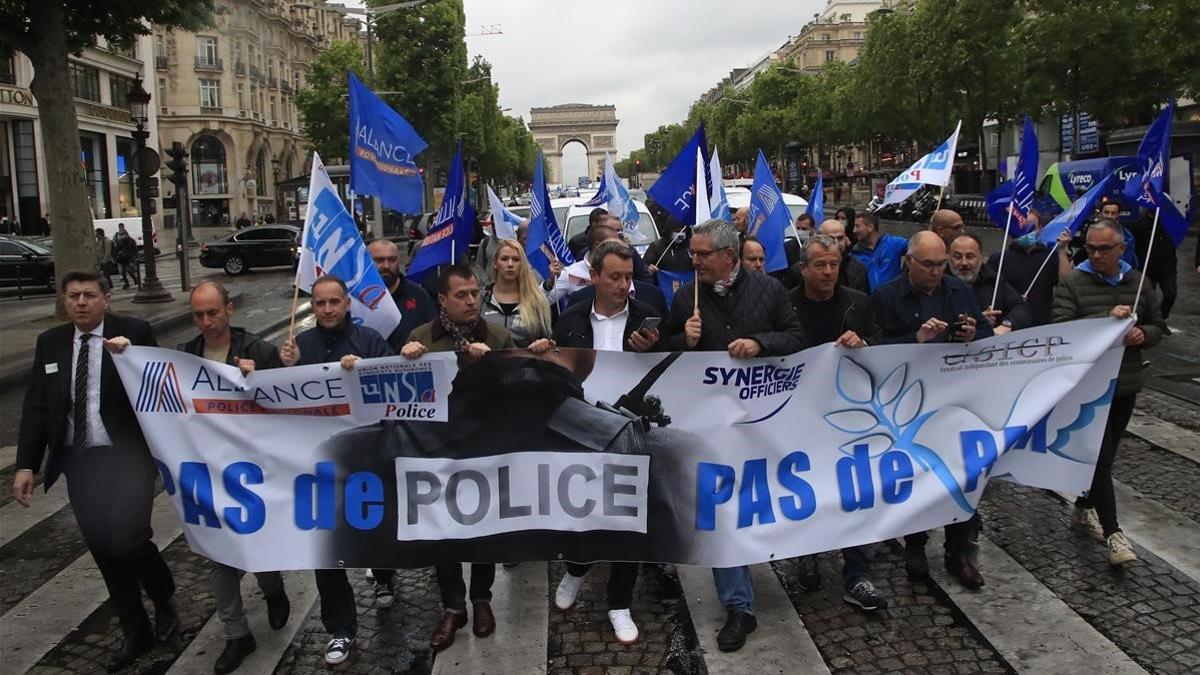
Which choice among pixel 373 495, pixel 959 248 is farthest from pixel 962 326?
pixel 373 495

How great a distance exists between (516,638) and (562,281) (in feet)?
12.3

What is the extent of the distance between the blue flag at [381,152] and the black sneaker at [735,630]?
375 centimetres

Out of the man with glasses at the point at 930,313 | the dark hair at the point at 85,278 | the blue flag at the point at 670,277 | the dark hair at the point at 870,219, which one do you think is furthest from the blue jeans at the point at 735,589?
the blue flag at the point at 670,277

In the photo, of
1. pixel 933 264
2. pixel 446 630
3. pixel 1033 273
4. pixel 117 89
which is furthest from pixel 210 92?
pixel 933 264

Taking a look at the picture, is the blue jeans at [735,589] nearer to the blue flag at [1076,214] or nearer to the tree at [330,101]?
the blue flag at [1076,214]

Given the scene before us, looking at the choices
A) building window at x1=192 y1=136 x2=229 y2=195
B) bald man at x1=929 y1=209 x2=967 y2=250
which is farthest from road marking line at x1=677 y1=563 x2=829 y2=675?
building window at x1=192 y1=136 x2=229 y2=195

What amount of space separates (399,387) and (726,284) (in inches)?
64.9

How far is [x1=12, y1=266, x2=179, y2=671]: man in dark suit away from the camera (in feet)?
14.6

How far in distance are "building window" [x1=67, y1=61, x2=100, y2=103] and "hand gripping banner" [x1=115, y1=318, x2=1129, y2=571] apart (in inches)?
1831

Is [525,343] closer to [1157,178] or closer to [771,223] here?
[771,223]

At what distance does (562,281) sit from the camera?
8000mm

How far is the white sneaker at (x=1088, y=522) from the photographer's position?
5711 millimetres

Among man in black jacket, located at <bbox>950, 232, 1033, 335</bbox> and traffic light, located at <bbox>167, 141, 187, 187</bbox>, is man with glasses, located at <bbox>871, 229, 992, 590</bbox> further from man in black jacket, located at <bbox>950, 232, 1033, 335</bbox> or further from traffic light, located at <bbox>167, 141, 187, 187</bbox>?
traffic light, located at <bbox>167, 141, 187, 187</bbox>

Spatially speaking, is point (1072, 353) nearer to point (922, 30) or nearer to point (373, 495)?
point (373, 495)
